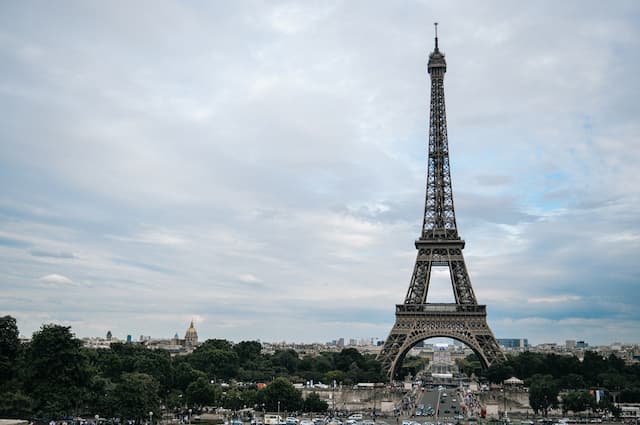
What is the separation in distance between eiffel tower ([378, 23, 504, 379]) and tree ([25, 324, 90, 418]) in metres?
42.4

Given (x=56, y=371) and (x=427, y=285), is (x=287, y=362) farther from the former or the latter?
(x=56, y=371)

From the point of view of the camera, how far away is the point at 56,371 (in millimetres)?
52844

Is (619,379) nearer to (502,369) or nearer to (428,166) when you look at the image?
(502,369)

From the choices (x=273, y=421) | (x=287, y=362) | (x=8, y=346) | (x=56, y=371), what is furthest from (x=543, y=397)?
(x=287, y=362)

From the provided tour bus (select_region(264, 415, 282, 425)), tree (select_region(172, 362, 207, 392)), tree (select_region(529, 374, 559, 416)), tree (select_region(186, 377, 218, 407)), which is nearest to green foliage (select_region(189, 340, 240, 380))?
tree (select_region(172, 362, 207, 392))

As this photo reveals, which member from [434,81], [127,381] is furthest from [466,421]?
[434,81]

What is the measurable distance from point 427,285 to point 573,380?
21.9 metres

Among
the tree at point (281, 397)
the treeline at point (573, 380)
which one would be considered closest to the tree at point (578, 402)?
the treeline at point (573, 380)

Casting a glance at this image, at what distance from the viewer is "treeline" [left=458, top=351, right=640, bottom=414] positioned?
67.8m

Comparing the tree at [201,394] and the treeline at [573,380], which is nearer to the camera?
the tree at [201,394]

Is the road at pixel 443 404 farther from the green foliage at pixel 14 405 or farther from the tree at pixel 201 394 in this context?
the green foliage at pixel 14 405

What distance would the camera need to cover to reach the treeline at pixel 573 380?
67.8 meters

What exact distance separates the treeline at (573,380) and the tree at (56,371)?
43.5 m

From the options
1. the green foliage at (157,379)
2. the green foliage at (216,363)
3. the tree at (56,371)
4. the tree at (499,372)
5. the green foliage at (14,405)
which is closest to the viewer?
the green foliage at (14,405)
